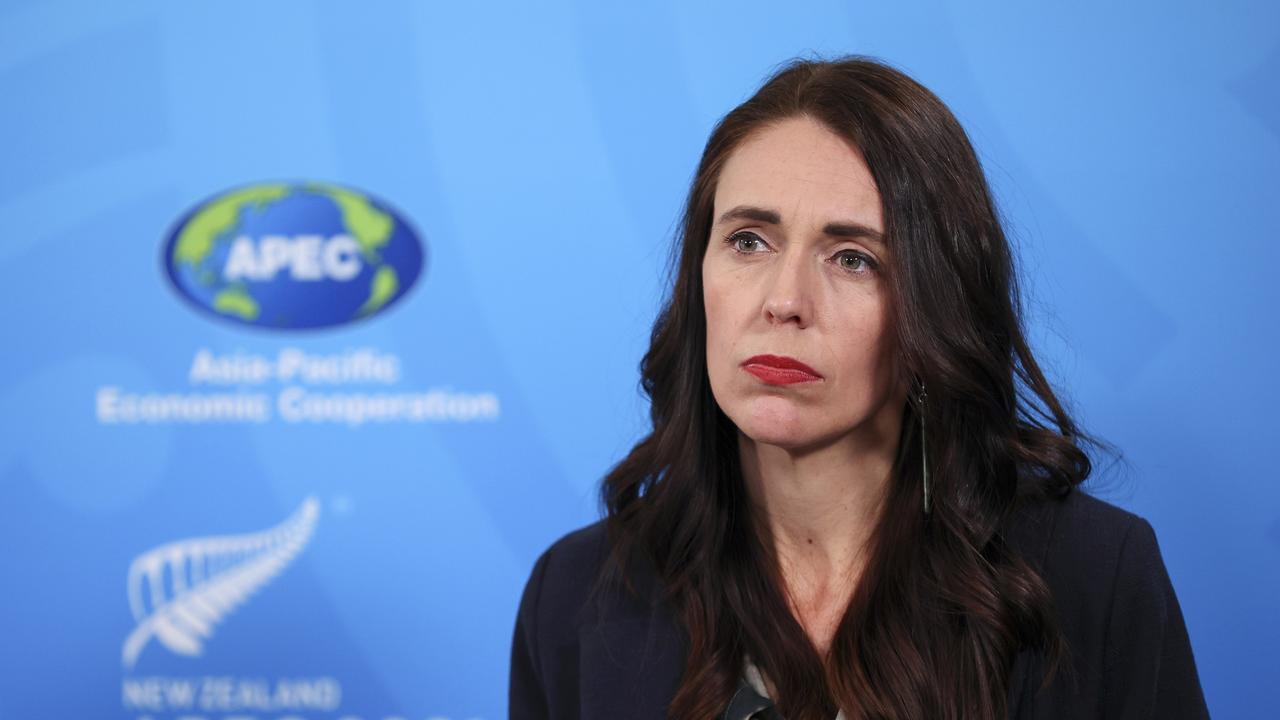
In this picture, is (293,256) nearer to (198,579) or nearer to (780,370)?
(198,579)

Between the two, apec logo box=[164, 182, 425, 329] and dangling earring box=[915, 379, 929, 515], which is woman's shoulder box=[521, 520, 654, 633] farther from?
apec logo box=[164, 182, 425, 329]

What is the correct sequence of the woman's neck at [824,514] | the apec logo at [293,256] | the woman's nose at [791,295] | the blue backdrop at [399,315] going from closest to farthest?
the woman's nose at [791,295] < the woman's neck at [824,514] < the blue backdrop at [399,315] < the apec logo at [293,256]

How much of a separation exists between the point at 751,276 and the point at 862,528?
0.35 metres

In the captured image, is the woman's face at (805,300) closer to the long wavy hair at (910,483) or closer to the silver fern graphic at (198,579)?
the long wavy hair at (910,483)

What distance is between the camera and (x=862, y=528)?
1.46m

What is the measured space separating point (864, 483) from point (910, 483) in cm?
6

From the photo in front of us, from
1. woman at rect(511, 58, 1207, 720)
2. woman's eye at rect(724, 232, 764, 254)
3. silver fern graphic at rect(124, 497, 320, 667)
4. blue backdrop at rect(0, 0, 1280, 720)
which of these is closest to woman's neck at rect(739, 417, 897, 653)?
woman at rect(511, 58, 1207, 720)

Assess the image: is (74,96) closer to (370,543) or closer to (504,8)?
(504,8)

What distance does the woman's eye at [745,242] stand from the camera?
1.38 metres

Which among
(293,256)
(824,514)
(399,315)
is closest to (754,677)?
(824,514)

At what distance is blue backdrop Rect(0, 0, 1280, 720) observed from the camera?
1.96 metres

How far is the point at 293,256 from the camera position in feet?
6.87

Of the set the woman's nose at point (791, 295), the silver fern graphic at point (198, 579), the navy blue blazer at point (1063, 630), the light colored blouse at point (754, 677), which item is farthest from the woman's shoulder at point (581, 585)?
the silver fern graphic at point (198, 579)

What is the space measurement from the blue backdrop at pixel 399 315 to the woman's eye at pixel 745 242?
2.09ft
